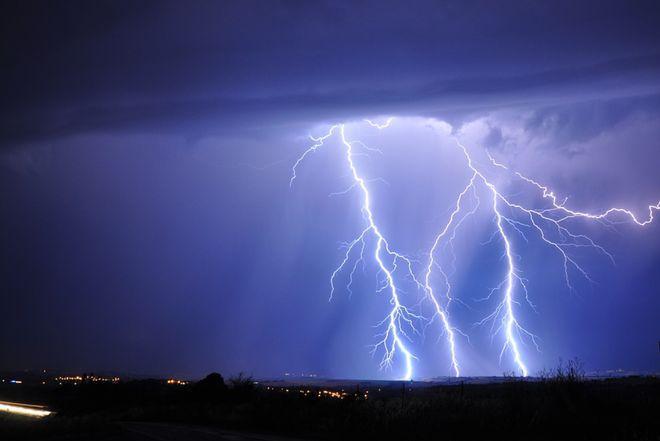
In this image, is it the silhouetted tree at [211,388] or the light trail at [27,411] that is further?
the light trail at [27,411]

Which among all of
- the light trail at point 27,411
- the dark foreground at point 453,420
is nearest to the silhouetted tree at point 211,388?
the light trail at point 27,411

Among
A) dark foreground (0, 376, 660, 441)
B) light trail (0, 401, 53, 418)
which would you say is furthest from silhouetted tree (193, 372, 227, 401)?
dark foreground (0, 376, 660, 441)

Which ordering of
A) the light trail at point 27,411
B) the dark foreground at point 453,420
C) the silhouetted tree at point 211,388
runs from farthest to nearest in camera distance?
the light trail at point 27,411
the silhouetted tree at point 211,388
the dark foreground at point 453,420

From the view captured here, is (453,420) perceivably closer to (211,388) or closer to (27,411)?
(211,388)

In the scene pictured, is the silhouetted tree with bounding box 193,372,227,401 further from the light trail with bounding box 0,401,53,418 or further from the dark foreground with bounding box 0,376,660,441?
the dark foreground with bounding box 0,376,660,441

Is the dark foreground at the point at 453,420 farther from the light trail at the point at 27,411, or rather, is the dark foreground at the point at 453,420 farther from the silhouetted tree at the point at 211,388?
the light trail at the point at 27,411

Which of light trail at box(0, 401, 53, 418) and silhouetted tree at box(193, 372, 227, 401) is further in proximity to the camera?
light trail at box(0, 401, 53, 418)

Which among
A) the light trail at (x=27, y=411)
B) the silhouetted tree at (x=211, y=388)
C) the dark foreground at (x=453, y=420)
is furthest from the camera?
the light trail at (x=27, y=411)

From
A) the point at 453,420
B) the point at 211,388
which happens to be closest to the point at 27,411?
the point at 211,388

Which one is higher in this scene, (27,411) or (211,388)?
(211,388)

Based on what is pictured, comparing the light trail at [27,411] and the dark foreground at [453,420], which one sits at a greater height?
the dark foreground at [453,420]

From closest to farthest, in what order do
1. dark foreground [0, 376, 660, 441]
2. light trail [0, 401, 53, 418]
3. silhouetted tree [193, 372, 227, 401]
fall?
dark foreground [0, 376, 660, 441] → silhouetted tree [193, 372, 227, 401] → light trail [0, 401, 53, 418]
